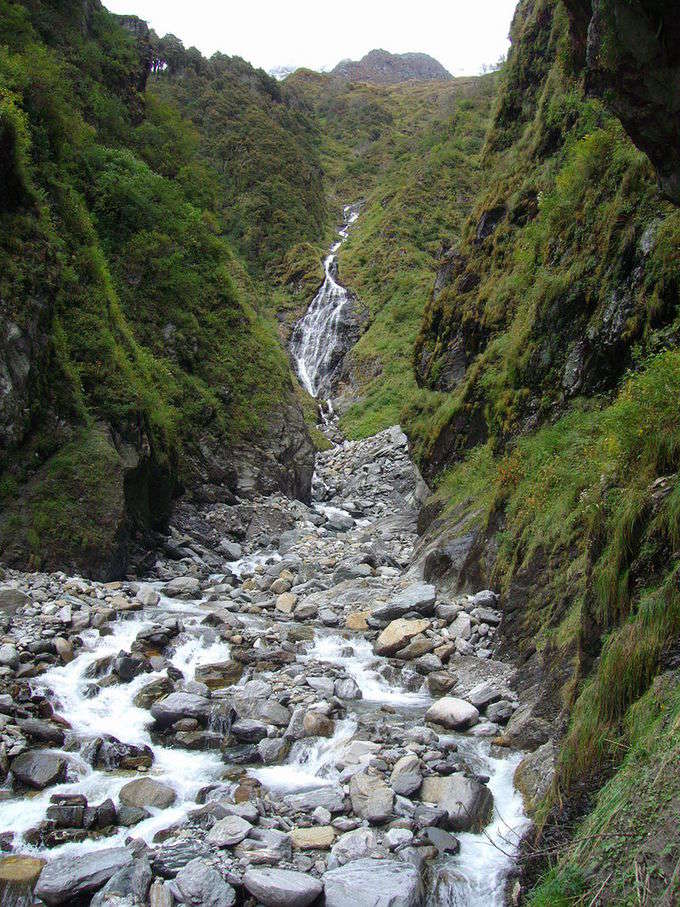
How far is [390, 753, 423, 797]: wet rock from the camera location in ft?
19.2

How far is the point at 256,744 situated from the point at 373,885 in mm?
2710

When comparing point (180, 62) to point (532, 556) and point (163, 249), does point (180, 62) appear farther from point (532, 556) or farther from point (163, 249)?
point (532, 556)

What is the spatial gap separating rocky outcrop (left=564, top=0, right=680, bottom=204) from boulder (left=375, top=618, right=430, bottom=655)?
655 centimetres

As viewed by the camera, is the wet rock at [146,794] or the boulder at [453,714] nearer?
the wet rock at [146,794]

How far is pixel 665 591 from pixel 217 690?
6.09 metres

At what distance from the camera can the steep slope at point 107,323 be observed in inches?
476

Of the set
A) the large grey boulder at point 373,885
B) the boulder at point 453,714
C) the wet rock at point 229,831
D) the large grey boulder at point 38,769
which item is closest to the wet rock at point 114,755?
the large grey boulder at point 38,769

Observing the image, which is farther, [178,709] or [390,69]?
[390,69]

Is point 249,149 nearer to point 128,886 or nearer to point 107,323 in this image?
point 107,323

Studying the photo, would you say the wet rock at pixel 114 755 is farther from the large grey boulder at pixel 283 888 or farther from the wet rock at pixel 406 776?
the wet rock at pixel 406 776

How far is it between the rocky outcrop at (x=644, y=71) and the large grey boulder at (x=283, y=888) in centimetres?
727

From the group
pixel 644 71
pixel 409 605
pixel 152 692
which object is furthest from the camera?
pixel 409 605

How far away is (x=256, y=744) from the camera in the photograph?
709 centimetres

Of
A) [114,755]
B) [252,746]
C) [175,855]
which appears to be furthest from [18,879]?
[252,746]
